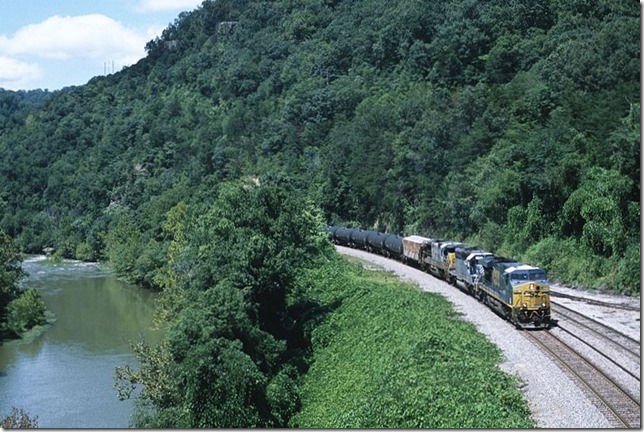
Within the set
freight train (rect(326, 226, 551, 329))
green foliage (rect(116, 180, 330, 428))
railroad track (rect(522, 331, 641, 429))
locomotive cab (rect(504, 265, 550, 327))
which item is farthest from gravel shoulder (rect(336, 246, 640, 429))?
green foliage (rect(116, 180, 330, 428))

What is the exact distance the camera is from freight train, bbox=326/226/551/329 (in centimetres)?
3102

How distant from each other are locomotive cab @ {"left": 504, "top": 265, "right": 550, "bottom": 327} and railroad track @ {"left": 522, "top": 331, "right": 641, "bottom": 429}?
139 cm

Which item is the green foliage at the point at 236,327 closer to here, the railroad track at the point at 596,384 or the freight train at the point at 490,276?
the freight train at the point at 490,276

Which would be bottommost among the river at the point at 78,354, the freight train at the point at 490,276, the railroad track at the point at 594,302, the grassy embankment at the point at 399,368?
the river at the point at 78,354

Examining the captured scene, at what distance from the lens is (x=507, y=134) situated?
58062mm

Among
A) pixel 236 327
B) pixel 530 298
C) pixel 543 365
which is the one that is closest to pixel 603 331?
pixel 530 298

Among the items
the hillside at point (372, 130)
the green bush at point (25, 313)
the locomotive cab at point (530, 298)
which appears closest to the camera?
the locomotive cab at point (530, 298)

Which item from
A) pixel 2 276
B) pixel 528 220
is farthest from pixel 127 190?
pixel 528 220

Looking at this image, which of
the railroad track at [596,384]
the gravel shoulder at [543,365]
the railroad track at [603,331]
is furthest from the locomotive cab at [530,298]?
the railroad track at [603,331]

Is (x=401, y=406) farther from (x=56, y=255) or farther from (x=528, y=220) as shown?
(x=56, y=255)

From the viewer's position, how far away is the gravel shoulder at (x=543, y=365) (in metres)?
21.2

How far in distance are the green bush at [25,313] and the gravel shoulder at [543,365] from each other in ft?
106

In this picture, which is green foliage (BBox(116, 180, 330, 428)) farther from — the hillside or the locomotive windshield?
the hillside

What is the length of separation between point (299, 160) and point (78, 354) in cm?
4545
